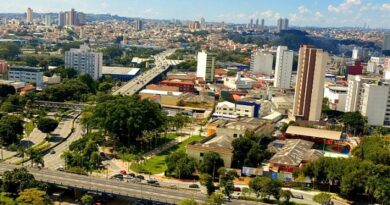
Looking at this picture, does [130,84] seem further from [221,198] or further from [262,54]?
[221,198]

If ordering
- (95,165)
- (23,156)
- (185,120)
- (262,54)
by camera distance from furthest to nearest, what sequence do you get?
(262,54) < (185,120) < (23,156) < (95,165)

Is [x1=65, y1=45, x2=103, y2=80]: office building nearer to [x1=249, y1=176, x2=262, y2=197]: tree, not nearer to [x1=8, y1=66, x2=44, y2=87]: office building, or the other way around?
[x1=8, y1=66, x2=44, y2=87]: office building

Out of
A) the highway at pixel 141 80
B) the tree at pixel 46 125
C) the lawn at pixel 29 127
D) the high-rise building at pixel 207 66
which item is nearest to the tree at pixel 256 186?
the tree at pixel 46 125

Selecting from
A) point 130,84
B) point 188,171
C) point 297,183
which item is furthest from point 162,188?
point 130,84

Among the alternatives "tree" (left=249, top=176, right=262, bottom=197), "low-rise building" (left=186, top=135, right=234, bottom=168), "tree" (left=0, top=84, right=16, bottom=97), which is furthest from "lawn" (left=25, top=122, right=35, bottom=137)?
"tree" (left=249, top=176, right=262, bottom=197)

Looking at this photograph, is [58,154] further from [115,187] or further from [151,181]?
[115,187]

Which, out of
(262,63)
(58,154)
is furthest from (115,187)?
(262,63)

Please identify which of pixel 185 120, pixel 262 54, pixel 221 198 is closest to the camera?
pixel 221 198
